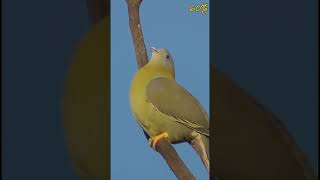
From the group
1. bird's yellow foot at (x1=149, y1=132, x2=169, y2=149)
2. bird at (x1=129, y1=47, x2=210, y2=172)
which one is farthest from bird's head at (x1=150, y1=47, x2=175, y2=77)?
bird's yellow foot at (x1=149, y1=132, x2=169, y2=149)

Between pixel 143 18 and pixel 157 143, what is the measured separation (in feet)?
1.55

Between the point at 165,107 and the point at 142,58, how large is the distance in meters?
0.21

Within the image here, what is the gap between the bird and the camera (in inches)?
79.3

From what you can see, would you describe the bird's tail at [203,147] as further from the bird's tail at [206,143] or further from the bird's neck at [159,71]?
the bird's neck at [159,71]

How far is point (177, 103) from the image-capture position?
2.03 metres

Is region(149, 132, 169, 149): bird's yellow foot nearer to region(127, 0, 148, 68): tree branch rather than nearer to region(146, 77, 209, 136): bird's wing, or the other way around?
region(146, 77, 209, 136): bird's wing

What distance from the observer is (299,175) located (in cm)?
202

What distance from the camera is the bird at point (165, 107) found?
2014mm

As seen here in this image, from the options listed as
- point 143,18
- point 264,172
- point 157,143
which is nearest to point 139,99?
point 157,143

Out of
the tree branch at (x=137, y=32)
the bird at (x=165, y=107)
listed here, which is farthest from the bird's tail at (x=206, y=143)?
the tree branch at (x=137, y=32)

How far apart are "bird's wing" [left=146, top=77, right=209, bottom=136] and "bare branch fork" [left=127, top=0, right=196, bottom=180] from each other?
104 millimetres

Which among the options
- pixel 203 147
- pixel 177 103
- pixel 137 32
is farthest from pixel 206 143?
pixel 137 32

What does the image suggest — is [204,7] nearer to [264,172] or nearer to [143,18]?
[143,18]

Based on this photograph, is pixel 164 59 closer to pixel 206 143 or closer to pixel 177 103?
pixel 177 103
